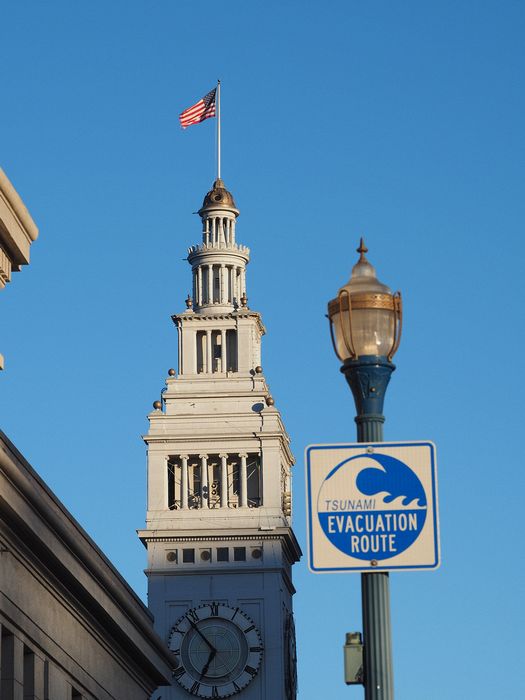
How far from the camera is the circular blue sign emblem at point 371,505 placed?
69.4 feet

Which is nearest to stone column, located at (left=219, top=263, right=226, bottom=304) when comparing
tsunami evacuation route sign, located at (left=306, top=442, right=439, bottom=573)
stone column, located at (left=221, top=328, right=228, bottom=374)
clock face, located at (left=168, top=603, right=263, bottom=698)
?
stone column, located at (left=221, top=328, right=228, bottom=374)

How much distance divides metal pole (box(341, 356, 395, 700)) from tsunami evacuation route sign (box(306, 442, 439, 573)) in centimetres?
24

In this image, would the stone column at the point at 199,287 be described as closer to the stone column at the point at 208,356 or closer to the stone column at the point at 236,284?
the stone column at the point at 236,284

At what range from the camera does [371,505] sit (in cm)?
2136

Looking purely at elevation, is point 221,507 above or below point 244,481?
below

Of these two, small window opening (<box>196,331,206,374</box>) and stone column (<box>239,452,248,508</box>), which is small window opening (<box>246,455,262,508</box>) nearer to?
stone column (<box>239,452,248,508</box>)

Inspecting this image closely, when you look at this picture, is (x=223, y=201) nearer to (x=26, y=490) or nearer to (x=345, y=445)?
(x=26, y=490)

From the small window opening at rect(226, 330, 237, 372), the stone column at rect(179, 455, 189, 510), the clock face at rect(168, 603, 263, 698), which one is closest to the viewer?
the clock face at rect(168, 603, 263, 698)

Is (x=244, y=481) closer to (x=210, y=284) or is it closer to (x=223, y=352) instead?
(x=223, y=352)

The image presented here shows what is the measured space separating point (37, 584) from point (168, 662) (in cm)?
2268

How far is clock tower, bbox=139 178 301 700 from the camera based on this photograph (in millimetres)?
109188

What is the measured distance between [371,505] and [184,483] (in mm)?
93766

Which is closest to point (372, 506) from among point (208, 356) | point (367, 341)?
point (367, 341)

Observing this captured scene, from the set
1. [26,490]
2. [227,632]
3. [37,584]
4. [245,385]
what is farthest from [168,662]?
[245,385]
